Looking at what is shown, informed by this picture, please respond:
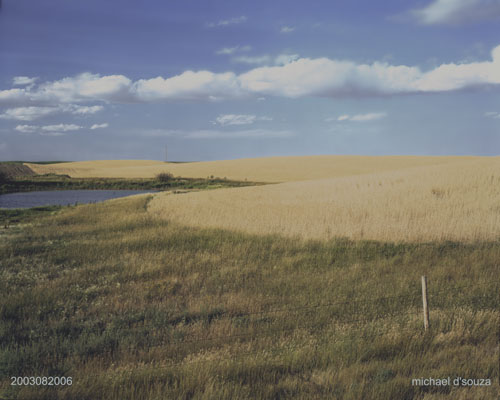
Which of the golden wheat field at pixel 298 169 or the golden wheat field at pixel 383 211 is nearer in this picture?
the golden wheat field at pixel 383 211

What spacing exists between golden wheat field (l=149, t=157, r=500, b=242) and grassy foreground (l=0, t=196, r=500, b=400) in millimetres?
1903

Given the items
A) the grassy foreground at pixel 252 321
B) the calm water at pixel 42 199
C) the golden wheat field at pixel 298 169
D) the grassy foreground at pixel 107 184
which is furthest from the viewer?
Result: the golden wheat field at pixel 298 169

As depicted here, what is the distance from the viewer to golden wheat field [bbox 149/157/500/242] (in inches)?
622

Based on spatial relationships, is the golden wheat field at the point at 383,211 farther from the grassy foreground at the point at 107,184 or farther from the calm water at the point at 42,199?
the grassy foreground at the point at 107,184

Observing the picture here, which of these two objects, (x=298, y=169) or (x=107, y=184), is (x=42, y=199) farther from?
(x=298, y=169)

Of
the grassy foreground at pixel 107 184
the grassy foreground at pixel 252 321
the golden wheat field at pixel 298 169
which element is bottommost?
the grassy foreground at pixel 252 321

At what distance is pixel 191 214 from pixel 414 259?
14447 millimetres

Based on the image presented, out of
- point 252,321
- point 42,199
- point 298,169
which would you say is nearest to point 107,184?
point 42,199

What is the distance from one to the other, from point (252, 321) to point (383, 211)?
1468 cm

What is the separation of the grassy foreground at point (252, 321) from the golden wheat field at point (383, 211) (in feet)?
6.24

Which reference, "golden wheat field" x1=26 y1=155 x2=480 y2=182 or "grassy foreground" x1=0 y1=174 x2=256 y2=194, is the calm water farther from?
"golden wheat field" x1=26 y1=155 x2=480 y2=182

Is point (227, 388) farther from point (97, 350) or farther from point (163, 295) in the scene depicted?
point (163, 295)

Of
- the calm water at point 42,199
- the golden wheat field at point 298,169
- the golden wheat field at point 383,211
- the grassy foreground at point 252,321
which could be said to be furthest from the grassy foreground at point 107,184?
the grassy foreground at point 252,321

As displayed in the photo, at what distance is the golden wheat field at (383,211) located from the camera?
1580cm
